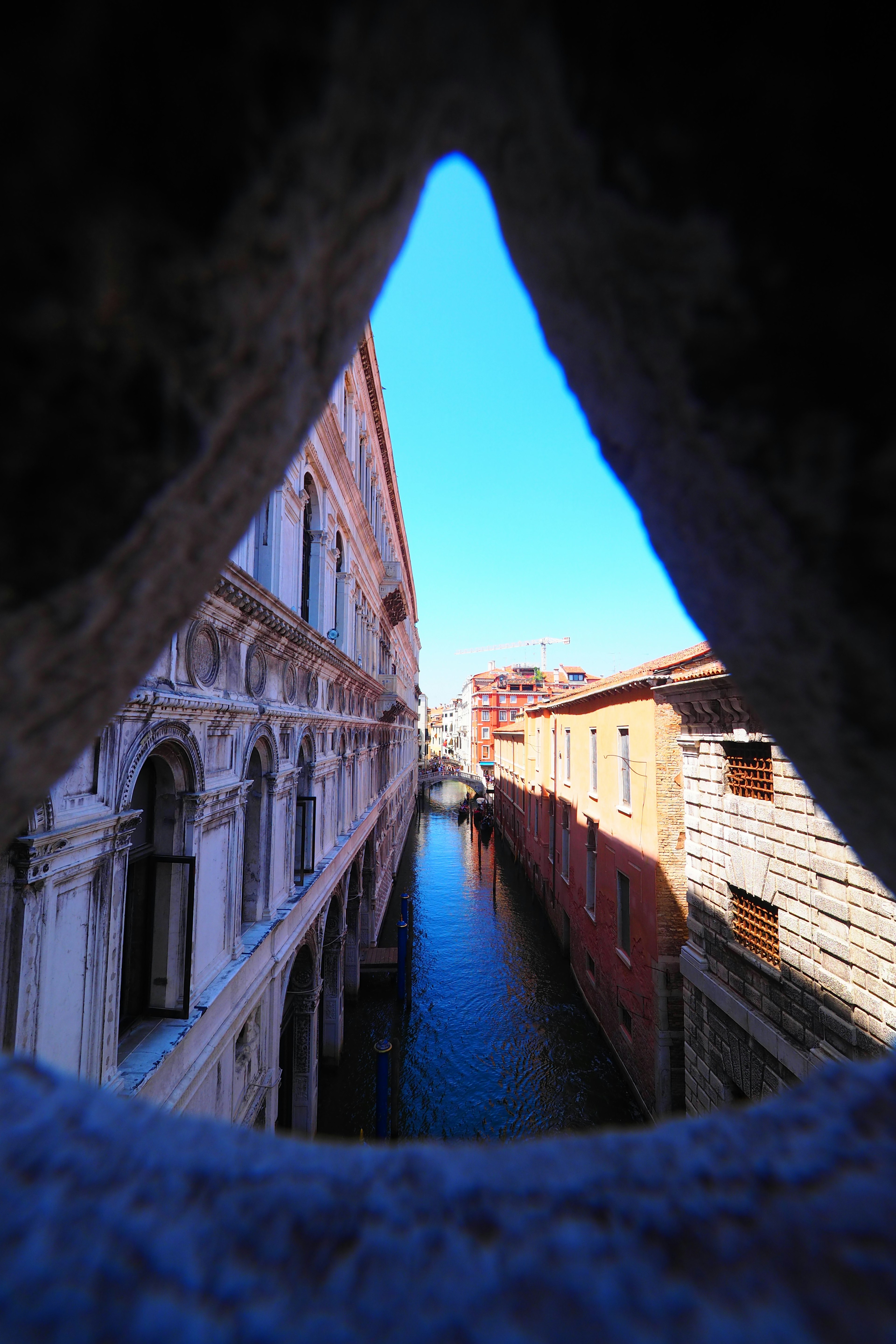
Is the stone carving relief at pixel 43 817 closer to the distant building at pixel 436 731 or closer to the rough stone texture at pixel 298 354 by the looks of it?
the rough stone texture at pixel 298 354

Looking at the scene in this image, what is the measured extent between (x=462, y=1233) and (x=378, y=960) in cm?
1540

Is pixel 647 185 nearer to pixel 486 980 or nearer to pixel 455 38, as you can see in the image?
pixel 455 38

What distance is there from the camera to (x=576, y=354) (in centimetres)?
81

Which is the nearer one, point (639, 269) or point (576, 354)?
point (639, 269)

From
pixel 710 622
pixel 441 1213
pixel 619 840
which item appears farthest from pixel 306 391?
pixel 619 840

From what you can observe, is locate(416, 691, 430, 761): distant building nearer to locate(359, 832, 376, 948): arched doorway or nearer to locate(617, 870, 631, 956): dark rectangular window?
locate(359, 832, 376, 948): arched doorway

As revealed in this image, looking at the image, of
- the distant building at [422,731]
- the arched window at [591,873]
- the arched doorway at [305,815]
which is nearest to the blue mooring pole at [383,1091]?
the arched doorway at [305,815]

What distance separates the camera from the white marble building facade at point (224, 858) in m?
3.12

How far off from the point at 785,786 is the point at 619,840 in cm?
602

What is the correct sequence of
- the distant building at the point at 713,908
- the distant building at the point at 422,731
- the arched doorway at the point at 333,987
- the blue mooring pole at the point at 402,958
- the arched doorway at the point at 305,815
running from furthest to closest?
the distant building at the point at 422,731, the blue mooring pole at the point at 402,958, the arched doorway at the point at 333,987, the arched doorway at the point at 305,815, the distant building at the point at 713,908

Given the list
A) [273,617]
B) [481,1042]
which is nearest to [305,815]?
[273,617]

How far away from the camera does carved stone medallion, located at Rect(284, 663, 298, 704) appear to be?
7617 millimetres

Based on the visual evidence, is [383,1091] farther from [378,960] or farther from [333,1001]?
[378,960]

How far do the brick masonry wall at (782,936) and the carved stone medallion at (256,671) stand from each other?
532 cm
